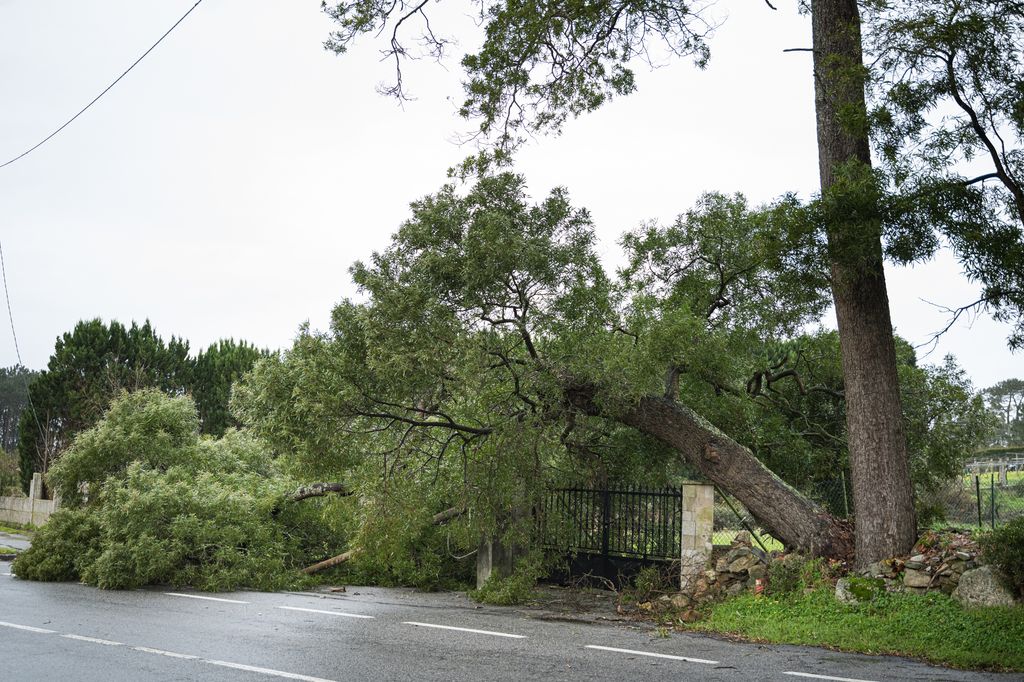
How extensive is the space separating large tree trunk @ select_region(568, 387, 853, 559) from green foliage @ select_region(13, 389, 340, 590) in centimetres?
645

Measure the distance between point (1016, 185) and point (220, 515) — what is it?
43.3ft

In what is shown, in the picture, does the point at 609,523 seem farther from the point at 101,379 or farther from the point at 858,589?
the point at 101,379

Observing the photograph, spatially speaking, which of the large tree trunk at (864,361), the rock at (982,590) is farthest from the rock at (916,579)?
the large tree trunk at (864,361)

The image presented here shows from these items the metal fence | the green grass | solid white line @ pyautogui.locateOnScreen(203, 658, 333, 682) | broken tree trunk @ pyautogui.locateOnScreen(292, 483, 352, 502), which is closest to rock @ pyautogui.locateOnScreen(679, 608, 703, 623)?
the green grass

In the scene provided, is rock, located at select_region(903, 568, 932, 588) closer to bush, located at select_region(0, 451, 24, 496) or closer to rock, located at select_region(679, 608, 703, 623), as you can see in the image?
rock, located at select_region(679, 608, 703, 623)

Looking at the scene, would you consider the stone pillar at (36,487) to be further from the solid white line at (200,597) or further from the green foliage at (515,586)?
the green foliage at (515,586)

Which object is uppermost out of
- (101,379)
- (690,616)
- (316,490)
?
(101,379)

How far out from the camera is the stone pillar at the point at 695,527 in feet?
44.7

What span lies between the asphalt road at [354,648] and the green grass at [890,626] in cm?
47

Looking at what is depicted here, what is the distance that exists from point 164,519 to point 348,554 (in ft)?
11.0

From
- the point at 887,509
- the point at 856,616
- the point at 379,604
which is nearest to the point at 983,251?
the point at 887,509

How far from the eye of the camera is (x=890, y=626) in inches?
412

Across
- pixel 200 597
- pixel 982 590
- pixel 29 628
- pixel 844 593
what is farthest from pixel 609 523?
pixel 29 628

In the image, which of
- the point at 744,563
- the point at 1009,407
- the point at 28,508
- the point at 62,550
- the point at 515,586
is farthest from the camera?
the point at 1009,407
